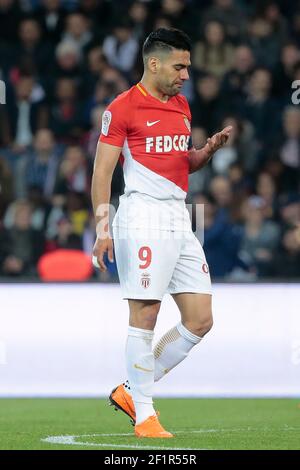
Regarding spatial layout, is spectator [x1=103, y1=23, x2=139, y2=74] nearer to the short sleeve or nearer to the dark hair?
the dark hair

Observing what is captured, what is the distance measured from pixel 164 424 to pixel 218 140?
2.19m

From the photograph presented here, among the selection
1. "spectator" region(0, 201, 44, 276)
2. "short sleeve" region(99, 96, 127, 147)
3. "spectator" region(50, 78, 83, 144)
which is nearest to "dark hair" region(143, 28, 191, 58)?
"short sleeve" region(99, 96, 127, 147)

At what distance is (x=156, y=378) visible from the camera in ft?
26.7

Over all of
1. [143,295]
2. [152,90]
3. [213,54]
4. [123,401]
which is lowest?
[123,401]

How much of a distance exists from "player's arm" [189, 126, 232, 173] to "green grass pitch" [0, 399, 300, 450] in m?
1.67

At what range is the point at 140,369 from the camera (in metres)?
7.72

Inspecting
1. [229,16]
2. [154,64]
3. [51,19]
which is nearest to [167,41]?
[154,64]

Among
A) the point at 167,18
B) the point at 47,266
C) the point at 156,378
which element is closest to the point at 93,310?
the point at 47,266

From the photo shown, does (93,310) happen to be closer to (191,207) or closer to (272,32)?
(191,207)

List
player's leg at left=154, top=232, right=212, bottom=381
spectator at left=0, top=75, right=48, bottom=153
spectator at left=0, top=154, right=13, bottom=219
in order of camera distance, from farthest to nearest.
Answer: spectator at left=0, top=75, right=48, bottom=153, spectator at left=0, top=154, right=13, bottom=219, player's leg at left=154, top=232, right=212, bottom=381

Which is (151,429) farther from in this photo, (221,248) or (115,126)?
(221,248)

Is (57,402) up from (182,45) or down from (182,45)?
down

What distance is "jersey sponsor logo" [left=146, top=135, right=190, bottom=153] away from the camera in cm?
777

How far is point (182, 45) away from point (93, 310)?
4247 mm
